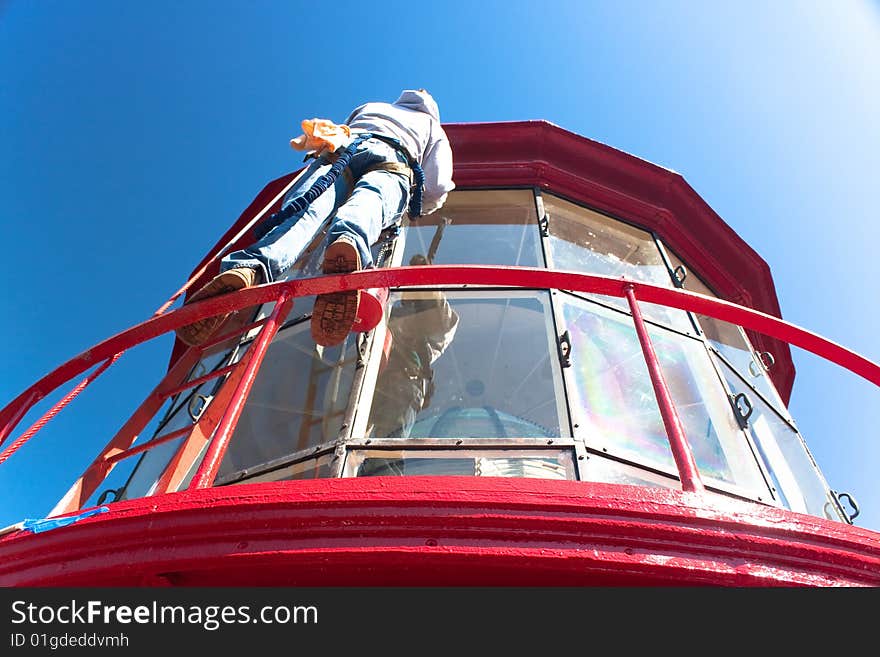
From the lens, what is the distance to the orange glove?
3.89 meters

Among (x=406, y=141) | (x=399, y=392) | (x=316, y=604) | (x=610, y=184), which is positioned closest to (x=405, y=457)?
(x=399, y=392)

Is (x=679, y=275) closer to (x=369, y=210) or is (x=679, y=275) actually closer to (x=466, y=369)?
(x=466, y=369)

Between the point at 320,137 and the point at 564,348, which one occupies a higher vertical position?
the point at 320,137

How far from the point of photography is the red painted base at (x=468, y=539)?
1583mm

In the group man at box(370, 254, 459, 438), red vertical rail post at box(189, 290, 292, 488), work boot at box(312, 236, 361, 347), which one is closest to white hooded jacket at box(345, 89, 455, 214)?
man at box(370, 254, 459, 438)

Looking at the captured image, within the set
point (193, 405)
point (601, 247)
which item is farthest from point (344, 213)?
point (601, 247)

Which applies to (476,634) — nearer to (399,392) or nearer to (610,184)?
(399,392)

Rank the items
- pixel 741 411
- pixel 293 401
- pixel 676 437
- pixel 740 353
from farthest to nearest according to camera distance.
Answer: pixel 740 353 → pixel 741 411 → pixel 293 401 → pixel 676 437

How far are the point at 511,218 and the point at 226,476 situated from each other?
10.8ft

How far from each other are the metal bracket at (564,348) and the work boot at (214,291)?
1762mm

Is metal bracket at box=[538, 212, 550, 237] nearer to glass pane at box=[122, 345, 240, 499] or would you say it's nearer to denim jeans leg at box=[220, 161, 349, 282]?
denim jeans leg at box=[220, 161, 349, 282]

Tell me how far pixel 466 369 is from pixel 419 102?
2.49m

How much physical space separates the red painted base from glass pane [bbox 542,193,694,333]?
10.5 feet

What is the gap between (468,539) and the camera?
63.4 inches
